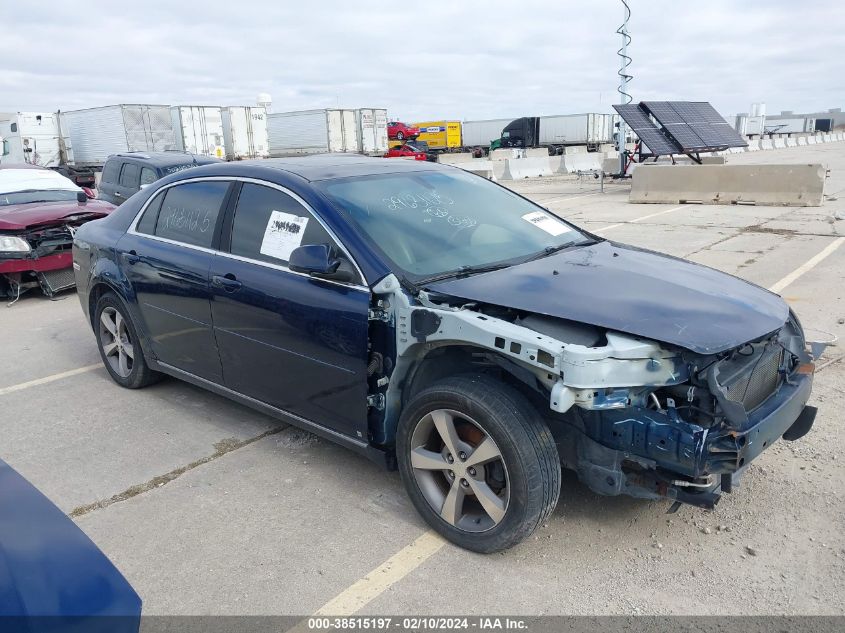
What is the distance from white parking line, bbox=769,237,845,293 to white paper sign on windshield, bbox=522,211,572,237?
4159 millimetres

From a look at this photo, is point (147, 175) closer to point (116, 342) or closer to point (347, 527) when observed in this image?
point (116, 342)

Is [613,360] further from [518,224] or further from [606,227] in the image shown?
[606,227]

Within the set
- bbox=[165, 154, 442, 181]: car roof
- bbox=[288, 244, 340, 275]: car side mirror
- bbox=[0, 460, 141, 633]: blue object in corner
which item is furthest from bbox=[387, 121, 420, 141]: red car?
bbox=[0, 460, 141, 633]: blue object in corner

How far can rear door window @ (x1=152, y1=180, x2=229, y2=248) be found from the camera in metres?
4.22

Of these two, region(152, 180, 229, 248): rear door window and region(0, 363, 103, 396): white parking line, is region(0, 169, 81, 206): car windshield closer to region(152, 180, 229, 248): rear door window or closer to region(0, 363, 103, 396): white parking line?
region(0, 363, 103, 396): white parking line

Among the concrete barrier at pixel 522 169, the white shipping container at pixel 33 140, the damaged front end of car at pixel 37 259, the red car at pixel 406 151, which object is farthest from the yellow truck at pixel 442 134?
the damaged front end of car at pixel 37 259

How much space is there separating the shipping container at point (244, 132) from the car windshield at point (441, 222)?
98.0 feet

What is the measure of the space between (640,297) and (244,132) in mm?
32998

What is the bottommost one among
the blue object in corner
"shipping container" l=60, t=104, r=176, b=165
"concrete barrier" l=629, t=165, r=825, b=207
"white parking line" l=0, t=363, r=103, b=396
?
"white parking line" l=0, t=363, r=103, b=396

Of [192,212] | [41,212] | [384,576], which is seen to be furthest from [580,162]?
[384,576]

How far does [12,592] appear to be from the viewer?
1.67 metres

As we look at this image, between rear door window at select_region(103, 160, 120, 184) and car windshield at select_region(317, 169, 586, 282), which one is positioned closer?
car windshield at select_region(317, 169, 586, 282)

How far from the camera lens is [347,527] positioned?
131 inches

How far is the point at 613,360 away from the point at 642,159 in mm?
19416
